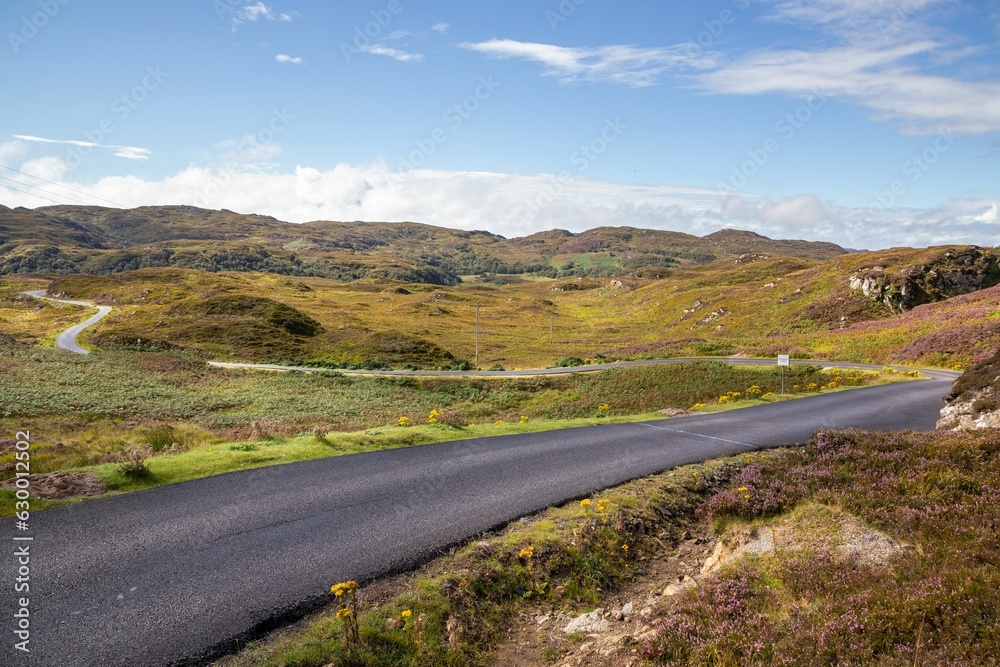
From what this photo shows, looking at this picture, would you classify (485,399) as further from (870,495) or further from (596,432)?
(870,495)

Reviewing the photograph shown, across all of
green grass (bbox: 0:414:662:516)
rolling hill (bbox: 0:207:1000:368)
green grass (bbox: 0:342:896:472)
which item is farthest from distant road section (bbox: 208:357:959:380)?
green grass (bbox: 0:414:662:516)

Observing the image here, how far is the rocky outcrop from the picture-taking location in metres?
73.6

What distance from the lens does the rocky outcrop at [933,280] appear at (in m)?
73.6

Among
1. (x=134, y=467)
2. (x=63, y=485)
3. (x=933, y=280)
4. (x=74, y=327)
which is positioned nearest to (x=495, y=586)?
(x=134, y=467)

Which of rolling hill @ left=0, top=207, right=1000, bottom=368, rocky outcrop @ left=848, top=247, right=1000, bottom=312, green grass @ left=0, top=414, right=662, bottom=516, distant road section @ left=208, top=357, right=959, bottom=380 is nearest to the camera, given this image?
green grass @ left=0, top=414, right=662, bottom=516

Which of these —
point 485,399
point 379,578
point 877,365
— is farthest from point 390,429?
point 877,365

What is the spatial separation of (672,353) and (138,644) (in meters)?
60.0

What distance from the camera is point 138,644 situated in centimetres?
653

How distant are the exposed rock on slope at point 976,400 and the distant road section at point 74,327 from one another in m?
74.6

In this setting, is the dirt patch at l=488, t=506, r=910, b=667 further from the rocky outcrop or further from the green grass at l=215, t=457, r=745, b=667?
the rocky outcrop

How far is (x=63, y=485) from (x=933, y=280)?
9773 cm

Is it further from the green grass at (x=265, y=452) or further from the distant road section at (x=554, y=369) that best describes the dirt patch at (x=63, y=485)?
the distant road section at (x=554, y=369)

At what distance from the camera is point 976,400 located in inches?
661

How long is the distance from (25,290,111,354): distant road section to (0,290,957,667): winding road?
63.0m
